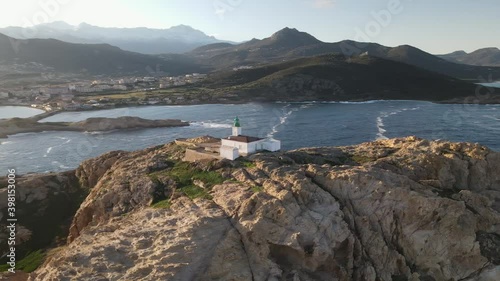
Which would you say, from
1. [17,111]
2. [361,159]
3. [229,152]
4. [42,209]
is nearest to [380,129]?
[361,159]

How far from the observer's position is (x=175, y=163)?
40.0 m

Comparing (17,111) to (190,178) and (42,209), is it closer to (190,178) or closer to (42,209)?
(42,209)

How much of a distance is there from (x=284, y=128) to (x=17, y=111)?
91027 millimetres

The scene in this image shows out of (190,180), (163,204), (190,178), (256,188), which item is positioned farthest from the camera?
(190,178)

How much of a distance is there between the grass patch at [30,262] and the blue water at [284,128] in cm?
3878

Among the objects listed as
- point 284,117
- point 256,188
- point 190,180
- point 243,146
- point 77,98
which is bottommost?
point 284,117

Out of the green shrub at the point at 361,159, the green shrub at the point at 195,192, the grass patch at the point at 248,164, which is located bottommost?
the green shrub at the point at 195,192

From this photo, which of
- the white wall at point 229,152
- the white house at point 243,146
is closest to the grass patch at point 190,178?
the white wall at point 229,152

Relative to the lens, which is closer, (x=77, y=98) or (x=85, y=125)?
(x=85, y=125)

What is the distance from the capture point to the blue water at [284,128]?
265 ft

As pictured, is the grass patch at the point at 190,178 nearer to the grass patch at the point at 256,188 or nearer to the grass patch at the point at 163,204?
the grass patch at the point at 163,204

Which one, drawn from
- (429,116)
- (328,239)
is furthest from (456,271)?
(429,116)

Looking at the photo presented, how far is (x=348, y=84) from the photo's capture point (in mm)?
168125

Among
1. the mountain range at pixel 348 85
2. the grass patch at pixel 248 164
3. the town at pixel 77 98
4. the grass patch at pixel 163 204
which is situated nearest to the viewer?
the grass patch at pixel 163 204
